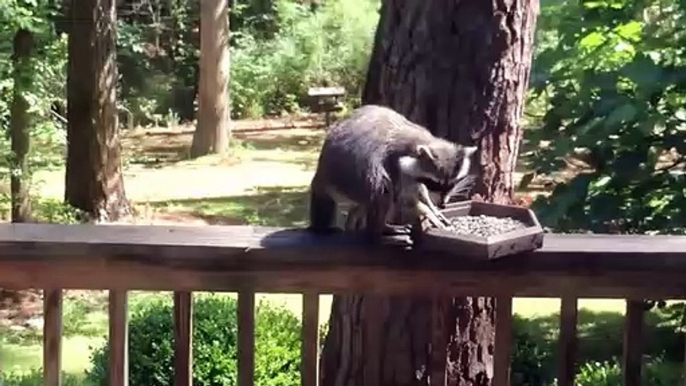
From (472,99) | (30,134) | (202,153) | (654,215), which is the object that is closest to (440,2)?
(472,99)

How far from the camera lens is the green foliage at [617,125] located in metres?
3.53

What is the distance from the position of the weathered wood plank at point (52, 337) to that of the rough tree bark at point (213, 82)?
11418 millimetres

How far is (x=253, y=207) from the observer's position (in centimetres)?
1016

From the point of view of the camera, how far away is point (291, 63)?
1490 centimetres

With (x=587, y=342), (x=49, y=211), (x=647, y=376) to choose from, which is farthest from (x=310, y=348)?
(x=49, y=211)

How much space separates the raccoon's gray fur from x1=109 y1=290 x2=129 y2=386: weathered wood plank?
34 cm

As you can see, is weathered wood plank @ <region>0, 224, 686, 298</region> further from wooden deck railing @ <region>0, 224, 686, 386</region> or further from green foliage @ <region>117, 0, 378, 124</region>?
green foliage @ <region>117, 0, 378, 124</region>

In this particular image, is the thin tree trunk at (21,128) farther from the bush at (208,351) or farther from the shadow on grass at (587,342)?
the shadow on grass at (587,342)

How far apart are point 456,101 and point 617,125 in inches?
43.4

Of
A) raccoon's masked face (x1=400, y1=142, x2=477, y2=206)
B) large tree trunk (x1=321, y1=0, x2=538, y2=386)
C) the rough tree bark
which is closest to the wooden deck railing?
raccoon's masked face (x1=400, y1=142, x2=477, y2=206)

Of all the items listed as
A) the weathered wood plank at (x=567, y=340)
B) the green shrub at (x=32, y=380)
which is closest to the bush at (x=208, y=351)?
the green shrub at (x=32, y=380)

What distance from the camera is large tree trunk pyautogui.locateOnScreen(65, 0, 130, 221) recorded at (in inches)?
342

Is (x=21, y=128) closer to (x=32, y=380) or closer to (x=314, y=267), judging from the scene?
(x=32, y=380)

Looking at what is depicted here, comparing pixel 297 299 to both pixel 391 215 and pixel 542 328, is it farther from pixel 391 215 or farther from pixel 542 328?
pixel 391 215
